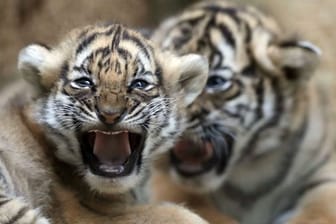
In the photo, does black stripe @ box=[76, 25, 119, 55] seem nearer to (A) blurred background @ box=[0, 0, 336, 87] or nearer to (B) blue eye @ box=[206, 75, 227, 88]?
(B) blue eye @ box=[206, 75, 227, 88]

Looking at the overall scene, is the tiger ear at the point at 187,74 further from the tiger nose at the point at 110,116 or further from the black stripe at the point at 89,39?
the tiger nose at the point at 110,116

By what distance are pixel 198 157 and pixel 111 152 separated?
926 mm

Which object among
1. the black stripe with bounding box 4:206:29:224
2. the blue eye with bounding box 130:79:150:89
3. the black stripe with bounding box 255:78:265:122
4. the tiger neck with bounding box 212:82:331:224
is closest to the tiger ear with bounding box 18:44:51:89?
the blue eye with bounding box 130:79:150:89

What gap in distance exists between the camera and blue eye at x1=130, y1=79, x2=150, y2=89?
2973 mm

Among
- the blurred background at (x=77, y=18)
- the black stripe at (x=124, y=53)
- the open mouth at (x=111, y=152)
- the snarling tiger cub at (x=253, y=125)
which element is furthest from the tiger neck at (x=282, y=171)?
the black stripe at (x=124, y=53)

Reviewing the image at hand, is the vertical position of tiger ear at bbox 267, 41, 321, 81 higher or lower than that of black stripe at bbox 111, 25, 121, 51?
higher

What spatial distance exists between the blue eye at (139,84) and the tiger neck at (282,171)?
1.15 m

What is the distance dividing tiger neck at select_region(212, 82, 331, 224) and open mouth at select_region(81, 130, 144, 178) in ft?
3.55

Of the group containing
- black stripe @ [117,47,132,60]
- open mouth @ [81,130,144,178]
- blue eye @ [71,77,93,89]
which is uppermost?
black stripe @ [117,47,132,60]

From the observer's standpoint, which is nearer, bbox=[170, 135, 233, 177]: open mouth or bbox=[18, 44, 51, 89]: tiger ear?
bbox=[18, 44, 51, 89]: tiger ear

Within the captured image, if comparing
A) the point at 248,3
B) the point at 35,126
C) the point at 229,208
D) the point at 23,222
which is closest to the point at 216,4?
the point at 248,3

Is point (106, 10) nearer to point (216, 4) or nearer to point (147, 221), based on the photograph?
point (216, 4)

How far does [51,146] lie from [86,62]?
0.36 m

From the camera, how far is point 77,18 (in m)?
4.66
